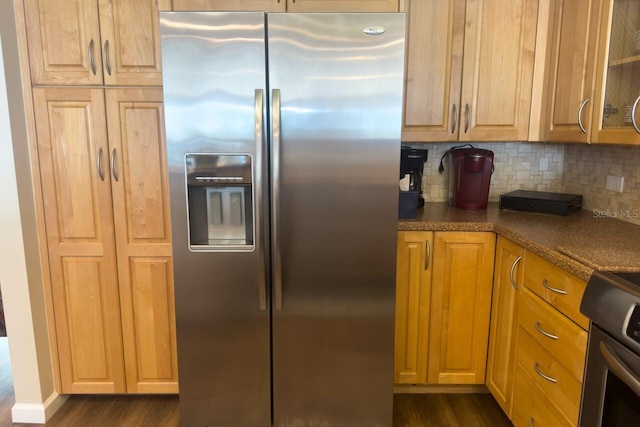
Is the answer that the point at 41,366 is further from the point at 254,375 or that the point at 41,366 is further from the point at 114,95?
the point at 114,95

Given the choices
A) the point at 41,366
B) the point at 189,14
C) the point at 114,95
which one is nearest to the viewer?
the point at 189,14

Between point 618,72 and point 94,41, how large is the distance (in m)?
2.22

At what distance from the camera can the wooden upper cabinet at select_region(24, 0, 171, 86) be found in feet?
Answer: 6.17

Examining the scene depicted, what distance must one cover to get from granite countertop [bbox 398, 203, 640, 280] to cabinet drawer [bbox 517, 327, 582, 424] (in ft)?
1.18

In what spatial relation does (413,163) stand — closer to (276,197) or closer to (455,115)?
(455,115)

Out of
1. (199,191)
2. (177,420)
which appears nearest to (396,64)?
(199,191)

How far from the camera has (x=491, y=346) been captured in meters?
2.12

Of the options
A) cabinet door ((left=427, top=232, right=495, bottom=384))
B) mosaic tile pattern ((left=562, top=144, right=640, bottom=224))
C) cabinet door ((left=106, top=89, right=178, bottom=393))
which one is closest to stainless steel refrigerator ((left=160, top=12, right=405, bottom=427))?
cabinet door ((left=106, top=89, right=178, bottom=393))

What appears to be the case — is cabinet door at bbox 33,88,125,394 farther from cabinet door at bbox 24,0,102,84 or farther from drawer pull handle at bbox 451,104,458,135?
drawer pull handle at bbox 451,104,458,135

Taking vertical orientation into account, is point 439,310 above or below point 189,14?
below

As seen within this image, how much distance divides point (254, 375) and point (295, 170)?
36.5 inches

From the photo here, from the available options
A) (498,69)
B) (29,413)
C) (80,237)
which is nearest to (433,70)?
(498,69)

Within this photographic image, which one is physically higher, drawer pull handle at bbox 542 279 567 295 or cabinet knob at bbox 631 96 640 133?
cabinet knob at bbox 631 96 640 133

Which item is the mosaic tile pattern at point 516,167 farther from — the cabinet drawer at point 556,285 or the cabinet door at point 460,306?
the cabinet drawer at point 556,285
